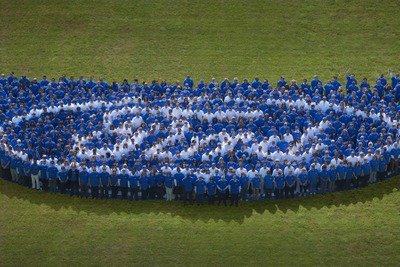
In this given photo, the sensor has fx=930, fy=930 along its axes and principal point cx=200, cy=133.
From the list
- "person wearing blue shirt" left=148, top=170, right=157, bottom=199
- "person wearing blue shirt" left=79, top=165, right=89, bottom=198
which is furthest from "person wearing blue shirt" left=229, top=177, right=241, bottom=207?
"person wearing blue shirt" left=79, top=165, right=89, bottom=198

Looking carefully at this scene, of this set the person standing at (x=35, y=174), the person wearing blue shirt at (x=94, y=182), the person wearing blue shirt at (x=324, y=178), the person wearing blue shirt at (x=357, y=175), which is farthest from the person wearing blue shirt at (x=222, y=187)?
the person standing at (x=35, y=174)

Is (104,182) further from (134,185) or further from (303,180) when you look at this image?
(303,180)


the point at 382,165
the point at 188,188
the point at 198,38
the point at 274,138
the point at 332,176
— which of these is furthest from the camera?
the point at 198,38

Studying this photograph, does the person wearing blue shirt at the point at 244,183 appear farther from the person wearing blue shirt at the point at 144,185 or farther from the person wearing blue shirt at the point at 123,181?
the person wearing blue shirt at the point at 123,181

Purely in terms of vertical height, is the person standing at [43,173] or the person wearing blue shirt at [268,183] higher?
the person standing at [43,173]

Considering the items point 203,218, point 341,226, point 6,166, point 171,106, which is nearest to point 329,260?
point 341,226

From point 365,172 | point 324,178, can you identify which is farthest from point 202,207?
point 365,172

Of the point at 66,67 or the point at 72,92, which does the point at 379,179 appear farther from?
the point at 66,67
